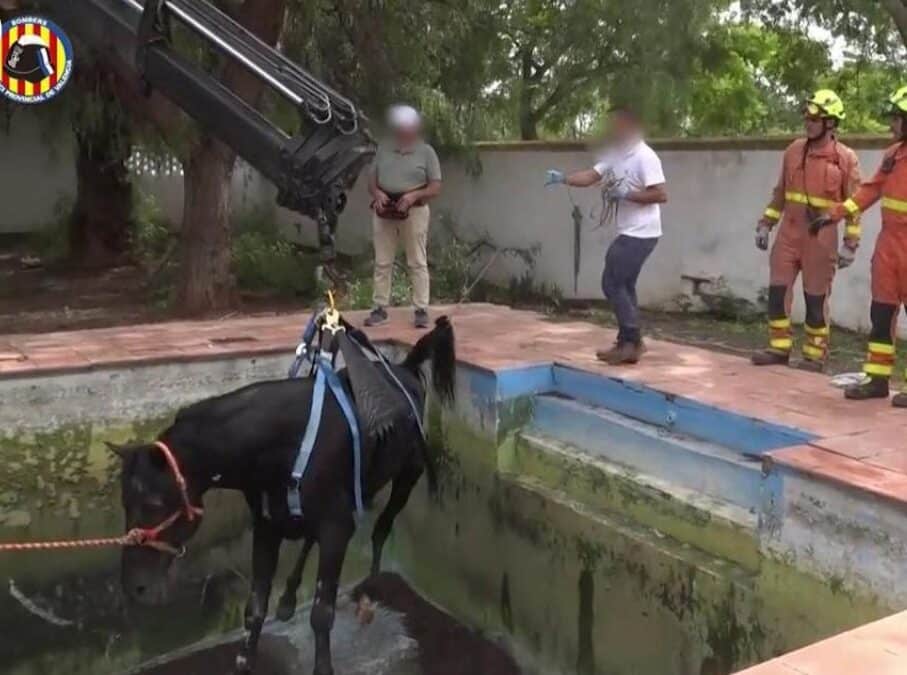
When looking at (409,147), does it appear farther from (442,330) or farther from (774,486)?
(774,486)

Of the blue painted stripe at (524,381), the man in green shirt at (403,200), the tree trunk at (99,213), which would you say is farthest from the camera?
the tree trunk at (99,213)

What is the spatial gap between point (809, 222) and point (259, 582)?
3.36m

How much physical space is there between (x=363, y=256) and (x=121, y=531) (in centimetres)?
764

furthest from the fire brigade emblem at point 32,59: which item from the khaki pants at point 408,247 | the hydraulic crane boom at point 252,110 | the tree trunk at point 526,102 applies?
the tree trunk at point 526,102

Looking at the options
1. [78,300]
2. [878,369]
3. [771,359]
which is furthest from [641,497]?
[78,300]

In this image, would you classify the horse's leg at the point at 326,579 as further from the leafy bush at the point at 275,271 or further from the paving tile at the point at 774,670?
the leafy bush at the point at 275,271

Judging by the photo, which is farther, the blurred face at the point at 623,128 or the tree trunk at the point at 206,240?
the tree trunk at the point at 206,240

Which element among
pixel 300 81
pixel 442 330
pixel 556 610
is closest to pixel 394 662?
pixel 556 610

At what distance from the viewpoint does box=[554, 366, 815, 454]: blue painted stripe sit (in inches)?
172

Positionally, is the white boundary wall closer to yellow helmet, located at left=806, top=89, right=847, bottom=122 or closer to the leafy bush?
the leafy bush

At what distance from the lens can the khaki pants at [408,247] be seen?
22.5ft

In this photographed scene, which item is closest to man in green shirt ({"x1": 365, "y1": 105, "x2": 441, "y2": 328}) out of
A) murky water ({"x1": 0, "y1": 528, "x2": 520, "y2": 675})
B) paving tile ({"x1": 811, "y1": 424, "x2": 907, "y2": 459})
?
murky water ({"x1": 0, "y1": 528, "x2": 520, "y2": 675})

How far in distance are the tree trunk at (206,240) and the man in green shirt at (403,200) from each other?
3312 mm

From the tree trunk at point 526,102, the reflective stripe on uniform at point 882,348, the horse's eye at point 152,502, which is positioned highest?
the tree trunk at point 526,102
